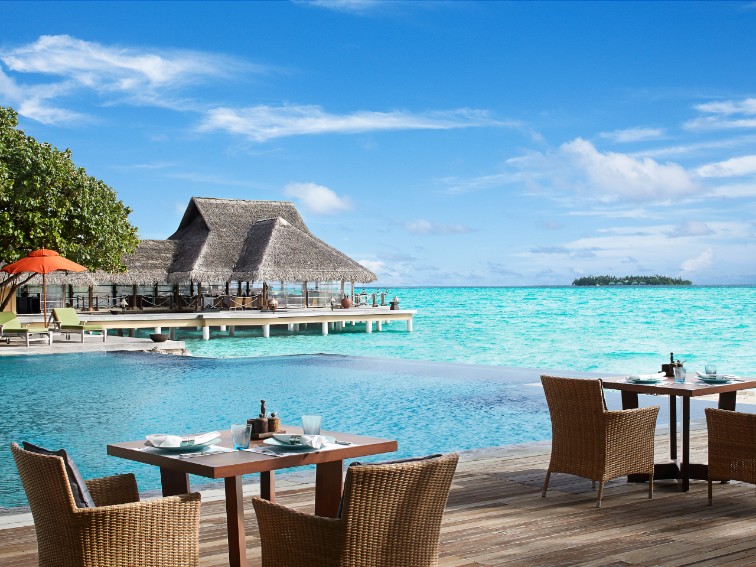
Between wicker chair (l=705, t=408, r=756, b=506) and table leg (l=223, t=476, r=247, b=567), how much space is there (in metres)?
2.89

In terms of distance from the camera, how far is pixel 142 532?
121 inches

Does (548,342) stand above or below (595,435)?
below

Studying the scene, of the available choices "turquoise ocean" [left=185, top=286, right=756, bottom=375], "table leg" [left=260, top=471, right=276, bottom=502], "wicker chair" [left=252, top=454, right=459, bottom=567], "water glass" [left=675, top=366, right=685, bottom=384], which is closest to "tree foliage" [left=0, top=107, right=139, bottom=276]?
"turquoise ocean" [left=185, top=286, right=756, bottom=375]

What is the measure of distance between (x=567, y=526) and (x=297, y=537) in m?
2.12

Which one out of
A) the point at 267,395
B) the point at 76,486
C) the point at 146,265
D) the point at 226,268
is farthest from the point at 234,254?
the point at 76,486

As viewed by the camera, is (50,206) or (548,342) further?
(548,342)

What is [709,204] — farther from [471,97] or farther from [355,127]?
[355,127]

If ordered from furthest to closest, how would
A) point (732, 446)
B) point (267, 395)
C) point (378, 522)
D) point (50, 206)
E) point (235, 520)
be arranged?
point (50, 206) → point (267, 395) → point (732, 446) → point (235, 520) → point (378, 522)

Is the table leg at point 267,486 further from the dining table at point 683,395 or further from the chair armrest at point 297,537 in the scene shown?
the dining table at point 683,395

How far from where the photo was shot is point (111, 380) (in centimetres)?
1437

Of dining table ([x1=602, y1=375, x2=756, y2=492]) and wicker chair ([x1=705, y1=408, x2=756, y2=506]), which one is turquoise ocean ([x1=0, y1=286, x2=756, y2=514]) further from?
wicker chair ([x1=705, y1=408, x2=756, y2=506])

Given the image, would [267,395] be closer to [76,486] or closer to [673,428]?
[673,428]

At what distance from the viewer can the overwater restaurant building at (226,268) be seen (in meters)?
31.8

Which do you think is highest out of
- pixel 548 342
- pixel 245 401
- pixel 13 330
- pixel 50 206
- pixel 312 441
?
pixel 50 206
